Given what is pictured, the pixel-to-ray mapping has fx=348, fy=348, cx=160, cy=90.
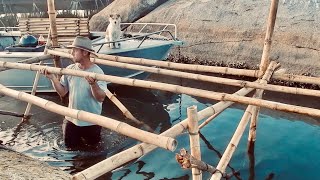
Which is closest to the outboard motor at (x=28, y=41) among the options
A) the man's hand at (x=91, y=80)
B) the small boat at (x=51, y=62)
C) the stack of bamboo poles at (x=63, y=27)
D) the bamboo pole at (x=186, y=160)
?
the small boat at (x=51, y=62)

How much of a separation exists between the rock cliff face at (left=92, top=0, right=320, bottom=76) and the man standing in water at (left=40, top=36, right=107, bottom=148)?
30.5 feet

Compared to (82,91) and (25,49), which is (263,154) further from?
(25,49)

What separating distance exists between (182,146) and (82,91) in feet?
10.2

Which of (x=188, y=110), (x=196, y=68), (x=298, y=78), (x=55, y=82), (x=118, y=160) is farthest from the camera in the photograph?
(x=196, y=68)

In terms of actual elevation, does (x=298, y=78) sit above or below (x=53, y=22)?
below

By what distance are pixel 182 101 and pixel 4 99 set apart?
605cm

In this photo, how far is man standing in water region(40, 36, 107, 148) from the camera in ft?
19.4

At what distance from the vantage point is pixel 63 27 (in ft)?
39.8

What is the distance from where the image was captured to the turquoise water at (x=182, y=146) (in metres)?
7.24

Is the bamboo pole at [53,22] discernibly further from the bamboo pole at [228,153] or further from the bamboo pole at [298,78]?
the bamboo pole at [298,78]

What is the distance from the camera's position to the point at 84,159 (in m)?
7.46

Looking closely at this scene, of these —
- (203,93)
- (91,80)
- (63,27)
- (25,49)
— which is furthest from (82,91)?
(63,27)

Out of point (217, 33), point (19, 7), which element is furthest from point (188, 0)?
point (19, 7)

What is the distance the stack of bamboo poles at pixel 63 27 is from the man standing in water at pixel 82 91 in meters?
5.92
